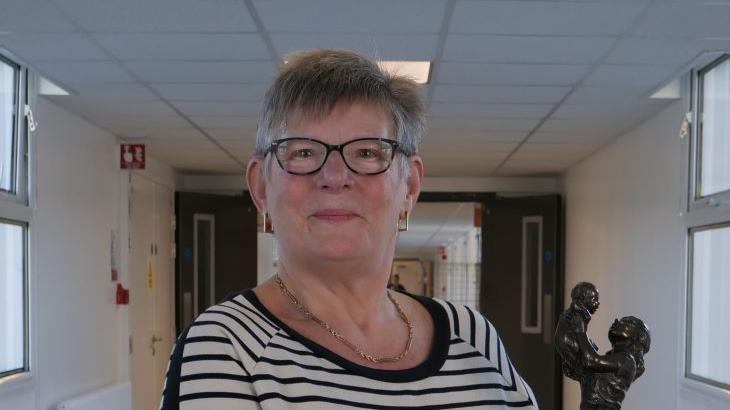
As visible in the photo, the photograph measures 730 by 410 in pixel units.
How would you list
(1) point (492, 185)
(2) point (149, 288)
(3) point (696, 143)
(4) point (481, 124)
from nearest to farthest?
1. (3) point (696, 143)
2. (4) point (481, 124)
3. (2) point (149, 288)
4. (1) point (492, 185)

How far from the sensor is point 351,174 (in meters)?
0.79

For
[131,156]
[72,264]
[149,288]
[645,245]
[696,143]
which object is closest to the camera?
[696,143]

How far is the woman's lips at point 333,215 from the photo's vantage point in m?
0.79

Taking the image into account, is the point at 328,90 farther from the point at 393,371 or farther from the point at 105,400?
the point at 105,400

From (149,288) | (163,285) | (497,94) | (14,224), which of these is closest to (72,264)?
(14,224)

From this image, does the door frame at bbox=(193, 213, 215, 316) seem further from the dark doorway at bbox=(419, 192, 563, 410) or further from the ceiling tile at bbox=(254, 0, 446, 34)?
the ceiling tile at bbox=(254, 0, 446, 34)

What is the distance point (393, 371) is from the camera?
0.82 meters

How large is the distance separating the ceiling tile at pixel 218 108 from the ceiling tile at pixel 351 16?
4.64 feet

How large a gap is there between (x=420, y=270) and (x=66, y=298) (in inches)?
833

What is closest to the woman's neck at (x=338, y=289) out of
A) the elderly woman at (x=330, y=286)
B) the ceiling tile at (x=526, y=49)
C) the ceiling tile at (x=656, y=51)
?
the elderly woman at (x=330, y=286)

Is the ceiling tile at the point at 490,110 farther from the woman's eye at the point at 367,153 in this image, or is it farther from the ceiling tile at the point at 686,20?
the woman's eye at the point at 367,153

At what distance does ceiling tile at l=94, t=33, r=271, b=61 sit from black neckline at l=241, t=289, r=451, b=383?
7.42 feet

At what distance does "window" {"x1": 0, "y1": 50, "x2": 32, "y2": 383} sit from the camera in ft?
11.5

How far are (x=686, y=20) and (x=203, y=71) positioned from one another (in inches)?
84.1
